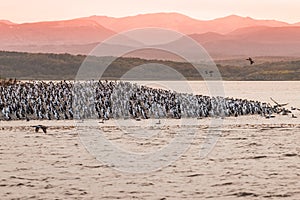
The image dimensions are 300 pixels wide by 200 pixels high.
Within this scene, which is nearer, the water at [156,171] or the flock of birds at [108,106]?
the water at [156,171]

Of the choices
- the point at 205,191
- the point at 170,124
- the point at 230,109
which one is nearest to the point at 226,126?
the point at 170,124

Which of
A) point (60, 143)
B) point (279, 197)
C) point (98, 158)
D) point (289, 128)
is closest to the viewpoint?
point (279, 197)

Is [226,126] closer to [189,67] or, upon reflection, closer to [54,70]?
[54,70]

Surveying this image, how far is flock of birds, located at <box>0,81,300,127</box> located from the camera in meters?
41.1

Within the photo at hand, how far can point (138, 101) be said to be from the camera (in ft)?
150

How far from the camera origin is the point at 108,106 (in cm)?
4338

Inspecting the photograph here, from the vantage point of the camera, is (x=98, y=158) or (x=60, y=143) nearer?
(x=98, y=158)

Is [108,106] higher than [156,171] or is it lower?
→ higher

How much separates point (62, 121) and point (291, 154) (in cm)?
1615

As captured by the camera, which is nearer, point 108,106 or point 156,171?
point 156,171

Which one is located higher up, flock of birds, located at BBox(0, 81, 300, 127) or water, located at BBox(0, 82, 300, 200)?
flock of birds, located at BBox(0, 81, 300, 127)

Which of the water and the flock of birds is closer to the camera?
the water

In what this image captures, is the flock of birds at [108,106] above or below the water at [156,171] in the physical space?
above

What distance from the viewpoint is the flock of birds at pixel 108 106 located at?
41.1 metres
